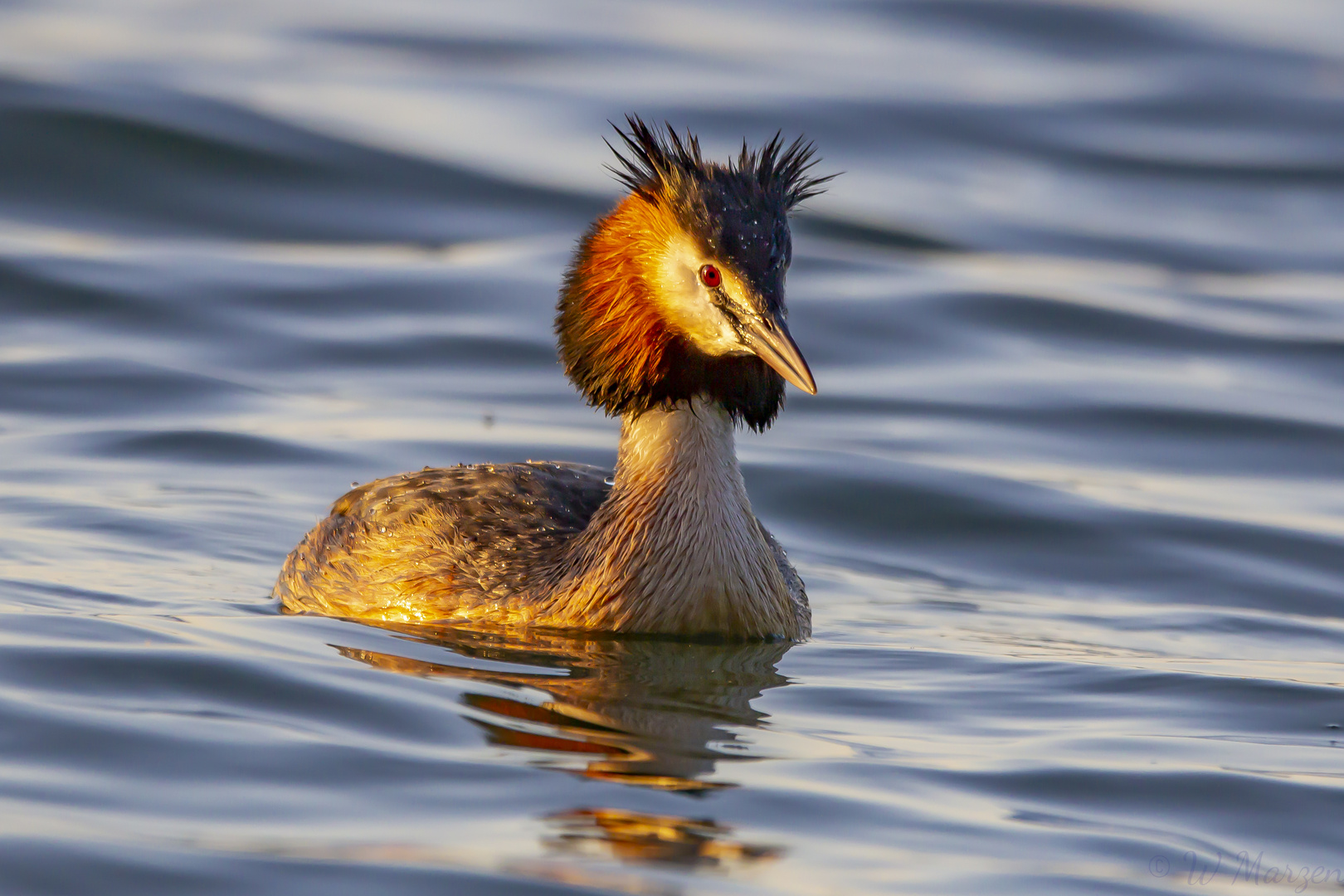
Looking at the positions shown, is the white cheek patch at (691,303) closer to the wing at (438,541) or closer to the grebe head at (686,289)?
the grebe head at (686,289)

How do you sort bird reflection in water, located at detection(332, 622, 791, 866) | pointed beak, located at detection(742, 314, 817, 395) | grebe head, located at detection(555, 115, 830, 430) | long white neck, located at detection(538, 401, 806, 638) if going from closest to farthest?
bird reflection in water, located at detection(332, 622, 791, 866) → pointed beak, located at detection(742, 314, 817, 395) → grebe head, located at detection(555, 115, 830, 430) → long white neck, located at detection(538, 401, 806, 638)

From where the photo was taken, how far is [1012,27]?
22.4 metres

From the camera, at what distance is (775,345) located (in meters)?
7.67

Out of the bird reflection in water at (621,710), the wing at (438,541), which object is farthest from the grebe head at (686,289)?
the bird reflection in water at (621,710)

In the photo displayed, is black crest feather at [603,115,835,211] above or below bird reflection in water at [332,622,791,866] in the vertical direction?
above

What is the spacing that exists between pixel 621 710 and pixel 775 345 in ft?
5.00

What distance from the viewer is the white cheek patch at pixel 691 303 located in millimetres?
7871

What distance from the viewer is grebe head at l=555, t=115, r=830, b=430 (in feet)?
25.7

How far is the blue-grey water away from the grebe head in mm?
1099

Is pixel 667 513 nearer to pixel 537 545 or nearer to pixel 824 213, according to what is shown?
pixel 537 545

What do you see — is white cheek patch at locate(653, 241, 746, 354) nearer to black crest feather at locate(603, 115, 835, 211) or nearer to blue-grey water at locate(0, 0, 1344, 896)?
black crest feather at locate(603, 115, 835, 211)

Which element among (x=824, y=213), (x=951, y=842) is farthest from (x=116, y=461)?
(x=824, y=213)

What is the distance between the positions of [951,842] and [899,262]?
1139 cm

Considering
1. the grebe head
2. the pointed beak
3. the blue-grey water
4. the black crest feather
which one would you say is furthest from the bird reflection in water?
the black crest feather
